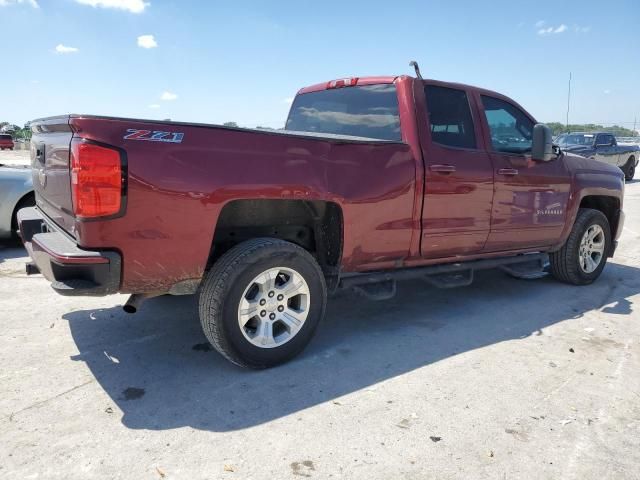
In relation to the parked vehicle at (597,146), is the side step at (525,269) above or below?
below

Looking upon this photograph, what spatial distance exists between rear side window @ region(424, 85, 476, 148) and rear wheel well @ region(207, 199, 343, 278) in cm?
112

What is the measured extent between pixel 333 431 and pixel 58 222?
211cm

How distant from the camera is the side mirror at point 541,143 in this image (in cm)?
461

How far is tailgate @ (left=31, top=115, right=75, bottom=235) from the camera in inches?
114

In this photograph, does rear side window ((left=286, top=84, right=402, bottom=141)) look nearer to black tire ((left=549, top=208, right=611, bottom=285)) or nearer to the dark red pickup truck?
the dark red pickup truck

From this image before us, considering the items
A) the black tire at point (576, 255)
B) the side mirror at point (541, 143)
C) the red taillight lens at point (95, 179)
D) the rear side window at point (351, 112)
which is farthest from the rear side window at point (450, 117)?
the red taillight lens at point (95, 179)

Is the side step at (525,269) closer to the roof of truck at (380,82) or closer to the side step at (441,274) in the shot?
the side step at (441,274)

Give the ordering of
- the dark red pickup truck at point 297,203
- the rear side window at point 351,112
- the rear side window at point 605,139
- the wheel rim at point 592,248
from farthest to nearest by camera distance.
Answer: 1. the rear side window at point 605,139
2. the wheel rim at point 592,248
3. the rear side window at point 351,112
4. the dark red pickup truck at point 297,203

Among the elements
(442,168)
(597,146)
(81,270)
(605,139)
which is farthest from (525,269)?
(605,139)

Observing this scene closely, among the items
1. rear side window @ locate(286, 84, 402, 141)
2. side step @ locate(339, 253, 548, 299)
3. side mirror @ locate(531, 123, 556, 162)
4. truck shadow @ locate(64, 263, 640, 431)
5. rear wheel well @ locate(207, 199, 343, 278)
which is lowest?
truck shadow @ locate(64, 263, 640, 431)

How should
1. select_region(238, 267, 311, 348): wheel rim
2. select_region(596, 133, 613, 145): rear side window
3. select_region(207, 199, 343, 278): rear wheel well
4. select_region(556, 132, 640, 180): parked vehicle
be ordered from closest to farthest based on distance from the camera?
select_region(238, 267, 311, 348): wheel rim → select_region(207, 199, 343, 278): rear wheel well → select_region(556, 132, 640, 180): parked vehicle → select_region(596, 133, 613, 145): rear side window

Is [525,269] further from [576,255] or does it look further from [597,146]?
[597,146]

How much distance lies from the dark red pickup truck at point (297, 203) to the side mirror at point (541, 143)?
0.01 metres

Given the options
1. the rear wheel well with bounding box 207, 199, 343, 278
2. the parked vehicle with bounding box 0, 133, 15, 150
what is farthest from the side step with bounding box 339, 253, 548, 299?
the parked vehicle with bounding box 0, 133, 15, 150
